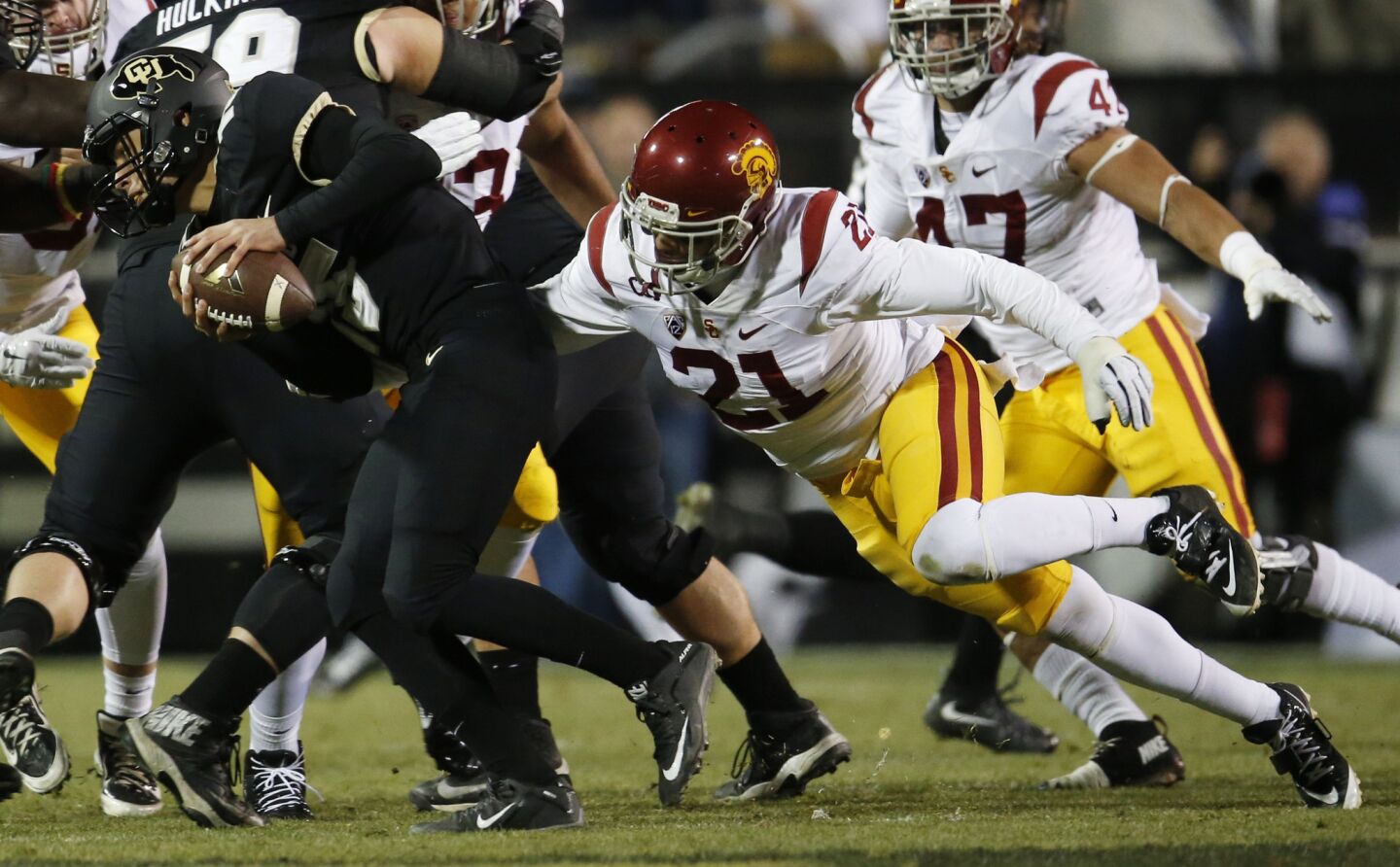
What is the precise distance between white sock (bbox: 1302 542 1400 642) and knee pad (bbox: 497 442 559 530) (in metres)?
1.66

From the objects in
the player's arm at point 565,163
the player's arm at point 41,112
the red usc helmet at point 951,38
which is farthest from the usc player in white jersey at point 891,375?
the player's arm at point 41,112

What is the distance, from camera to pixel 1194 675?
3543 millimetres

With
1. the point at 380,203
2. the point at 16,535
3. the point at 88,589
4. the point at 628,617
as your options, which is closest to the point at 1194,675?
the point at 380,203

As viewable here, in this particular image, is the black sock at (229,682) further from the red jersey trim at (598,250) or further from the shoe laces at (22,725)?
the red jersey trim at (598,250)

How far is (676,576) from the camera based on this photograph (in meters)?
3.93

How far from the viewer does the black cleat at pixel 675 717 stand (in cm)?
340

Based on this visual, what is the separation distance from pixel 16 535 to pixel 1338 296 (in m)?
5.15

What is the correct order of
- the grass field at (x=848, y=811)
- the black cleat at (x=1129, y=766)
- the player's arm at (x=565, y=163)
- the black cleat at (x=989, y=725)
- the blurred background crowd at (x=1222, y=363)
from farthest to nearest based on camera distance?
the blurred background crowd at (x=1222, y=363) < the black cleat at (x=989, y=725) < the player's arm at (x=565, y=163) < the black cleat at (x=1129, y=766) < the grass field at (x=848, y=811)

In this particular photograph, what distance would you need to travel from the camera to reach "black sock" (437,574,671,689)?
3.27 metres

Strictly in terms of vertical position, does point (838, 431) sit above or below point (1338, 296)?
above

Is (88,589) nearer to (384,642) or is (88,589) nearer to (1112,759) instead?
(384,642)

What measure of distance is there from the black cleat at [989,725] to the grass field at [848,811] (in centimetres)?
6

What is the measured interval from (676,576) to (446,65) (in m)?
1.17

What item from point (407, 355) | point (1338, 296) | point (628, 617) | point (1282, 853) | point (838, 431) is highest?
point (407, 355)
